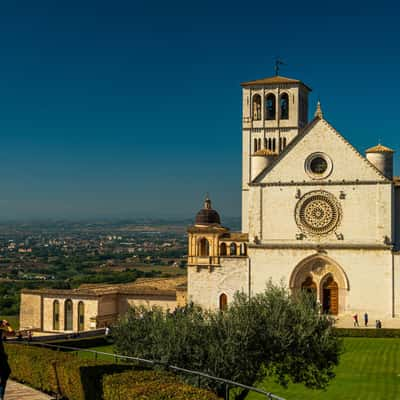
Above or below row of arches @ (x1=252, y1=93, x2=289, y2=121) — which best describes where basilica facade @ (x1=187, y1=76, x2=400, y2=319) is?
below

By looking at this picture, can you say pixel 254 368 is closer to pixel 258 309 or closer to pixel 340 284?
pixel 258 309

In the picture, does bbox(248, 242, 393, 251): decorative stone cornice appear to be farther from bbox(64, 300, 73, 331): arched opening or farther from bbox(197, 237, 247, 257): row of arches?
bbox(64, 300, 73, 331): arched opening

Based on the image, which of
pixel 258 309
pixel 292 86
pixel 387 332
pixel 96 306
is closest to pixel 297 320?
pixel 258 309

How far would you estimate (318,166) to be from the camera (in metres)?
50.9

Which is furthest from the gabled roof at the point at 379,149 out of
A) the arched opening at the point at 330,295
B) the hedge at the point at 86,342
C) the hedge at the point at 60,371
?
the hedge at the point at 60,371

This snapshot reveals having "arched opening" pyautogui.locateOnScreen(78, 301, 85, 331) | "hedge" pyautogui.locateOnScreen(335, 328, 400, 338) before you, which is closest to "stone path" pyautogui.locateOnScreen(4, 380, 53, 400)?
"hedge" pyautogui.locateOnScreen(335, 328, 400, 338)

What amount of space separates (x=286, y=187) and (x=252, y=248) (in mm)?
4645

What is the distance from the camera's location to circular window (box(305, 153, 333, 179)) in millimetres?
50466

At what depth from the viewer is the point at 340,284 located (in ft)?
164

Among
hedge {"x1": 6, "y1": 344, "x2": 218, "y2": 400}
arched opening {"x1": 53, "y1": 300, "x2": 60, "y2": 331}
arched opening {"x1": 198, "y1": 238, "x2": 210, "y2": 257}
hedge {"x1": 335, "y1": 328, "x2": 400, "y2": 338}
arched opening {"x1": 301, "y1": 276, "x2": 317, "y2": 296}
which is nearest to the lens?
hedge {"x1": 6, "y1": 344, "x2": 218, "y2": 400}

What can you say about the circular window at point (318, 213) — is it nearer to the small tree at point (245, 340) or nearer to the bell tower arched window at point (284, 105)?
the bell tower arched window at point (284, 105)

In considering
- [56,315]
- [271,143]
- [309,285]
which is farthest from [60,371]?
[271,143]

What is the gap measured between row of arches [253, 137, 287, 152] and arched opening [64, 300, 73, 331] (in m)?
18.3

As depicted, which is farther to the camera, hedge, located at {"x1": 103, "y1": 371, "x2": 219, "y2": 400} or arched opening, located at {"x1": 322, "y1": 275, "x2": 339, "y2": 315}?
arched opening, located at {"x1": 322, "y1": 275, "x2": 339, "y2": 315}
